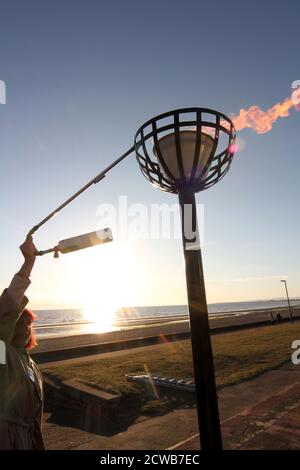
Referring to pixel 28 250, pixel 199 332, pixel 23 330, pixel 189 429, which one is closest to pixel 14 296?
pixel 28 250

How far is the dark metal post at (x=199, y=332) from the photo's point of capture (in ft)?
8.32

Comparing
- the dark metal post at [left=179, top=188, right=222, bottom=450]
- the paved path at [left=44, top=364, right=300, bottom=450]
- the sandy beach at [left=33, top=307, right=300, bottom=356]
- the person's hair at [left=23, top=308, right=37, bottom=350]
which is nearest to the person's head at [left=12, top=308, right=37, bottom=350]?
the person's hair at [left=23, top=308, right=37, bottom=350]

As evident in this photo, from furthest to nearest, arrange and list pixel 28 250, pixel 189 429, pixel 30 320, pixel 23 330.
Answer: pixel 189 429
pixel 30 320
pixel 23 330
pixel 28 250

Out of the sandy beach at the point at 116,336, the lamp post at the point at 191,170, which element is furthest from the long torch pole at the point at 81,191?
the sandy beach at the point at 116,336

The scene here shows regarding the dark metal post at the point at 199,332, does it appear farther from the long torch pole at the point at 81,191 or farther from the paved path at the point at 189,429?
the paved path at the point at 189,429

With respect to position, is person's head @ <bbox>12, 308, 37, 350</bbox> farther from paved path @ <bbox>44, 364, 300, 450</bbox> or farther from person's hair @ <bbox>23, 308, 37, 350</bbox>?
paved path @ <bbox>44, 364, 300, 450</bbox>

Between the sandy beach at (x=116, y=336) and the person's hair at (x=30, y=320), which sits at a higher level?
the sandy beach at (x=116, y=336)

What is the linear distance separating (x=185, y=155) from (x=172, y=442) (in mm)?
5174

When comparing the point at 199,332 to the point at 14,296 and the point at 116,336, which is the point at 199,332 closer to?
the point at 14,296

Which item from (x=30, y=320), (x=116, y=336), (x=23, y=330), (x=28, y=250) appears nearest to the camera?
(x=28, y=250)

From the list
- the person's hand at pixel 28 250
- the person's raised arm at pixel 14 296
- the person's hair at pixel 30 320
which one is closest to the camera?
the person's raised arm at pixel 14 296

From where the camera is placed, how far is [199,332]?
272 centimetres
